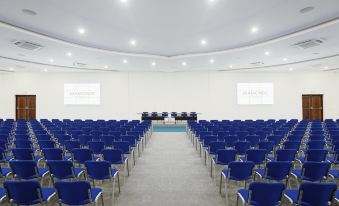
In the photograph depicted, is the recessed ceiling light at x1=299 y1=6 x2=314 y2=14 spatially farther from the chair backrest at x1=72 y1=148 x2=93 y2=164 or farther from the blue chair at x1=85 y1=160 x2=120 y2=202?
the chair backrest at x1=72 y1=148 x2=93 y2=164

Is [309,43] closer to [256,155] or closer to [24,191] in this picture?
[256,155]

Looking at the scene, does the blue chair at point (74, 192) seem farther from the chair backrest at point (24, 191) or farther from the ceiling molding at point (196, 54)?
the ceiling molding at point (196, 54)

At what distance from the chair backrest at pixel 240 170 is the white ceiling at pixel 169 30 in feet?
16.8

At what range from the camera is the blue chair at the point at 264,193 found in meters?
3.11

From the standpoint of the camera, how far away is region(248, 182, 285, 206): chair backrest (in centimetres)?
311

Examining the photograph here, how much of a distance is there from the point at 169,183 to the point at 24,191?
3081mm

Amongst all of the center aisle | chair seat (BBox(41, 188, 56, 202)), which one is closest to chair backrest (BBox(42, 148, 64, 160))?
the center aisle

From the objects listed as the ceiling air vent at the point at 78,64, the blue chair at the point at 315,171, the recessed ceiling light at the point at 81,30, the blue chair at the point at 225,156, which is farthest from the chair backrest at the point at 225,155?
the ceiling air vent at the point at 78,64

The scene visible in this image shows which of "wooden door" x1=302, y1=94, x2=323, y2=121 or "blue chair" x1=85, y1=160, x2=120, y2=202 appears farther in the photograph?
"wooden door" x1=302, y1=94, x2=323, y2=121

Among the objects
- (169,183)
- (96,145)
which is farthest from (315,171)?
(96,145)

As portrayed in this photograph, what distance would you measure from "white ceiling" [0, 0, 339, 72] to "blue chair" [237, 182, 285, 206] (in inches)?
231

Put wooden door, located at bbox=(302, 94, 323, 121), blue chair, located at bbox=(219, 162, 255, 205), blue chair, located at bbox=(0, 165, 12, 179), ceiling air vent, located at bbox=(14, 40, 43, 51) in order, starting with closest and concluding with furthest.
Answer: blue chair, located at bbox=(219, 162, 255, 205) < blue chair, located at bbox=(0, 165, 12, 179) < ceiling air vent, located at bbox=(14, 40, 43, 51) < wooden door, located at bbox=(302, 94, 323, 121)

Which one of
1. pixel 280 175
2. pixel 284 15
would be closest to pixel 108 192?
pixel 280 175

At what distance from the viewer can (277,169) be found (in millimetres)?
4371
